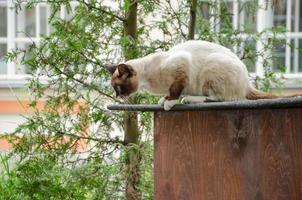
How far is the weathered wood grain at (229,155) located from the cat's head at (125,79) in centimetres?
20

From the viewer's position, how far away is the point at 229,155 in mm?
3471

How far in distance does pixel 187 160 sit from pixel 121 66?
0.59 m

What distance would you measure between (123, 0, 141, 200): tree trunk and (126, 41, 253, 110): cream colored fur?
1374 millimetres

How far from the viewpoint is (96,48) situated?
523 centimetres

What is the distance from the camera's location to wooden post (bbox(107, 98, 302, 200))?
3266mm

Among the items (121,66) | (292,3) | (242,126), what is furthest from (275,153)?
(292,3)

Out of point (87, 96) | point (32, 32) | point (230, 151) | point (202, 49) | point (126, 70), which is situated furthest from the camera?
point (32, 32)

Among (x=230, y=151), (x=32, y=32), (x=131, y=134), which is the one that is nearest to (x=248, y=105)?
(x=230, y=151)

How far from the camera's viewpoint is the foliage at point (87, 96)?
5.11 m

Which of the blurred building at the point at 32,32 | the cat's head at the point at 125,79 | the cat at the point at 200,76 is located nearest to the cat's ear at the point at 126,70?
the cat's head at the point at 125,79

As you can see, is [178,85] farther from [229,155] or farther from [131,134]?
[131,134]

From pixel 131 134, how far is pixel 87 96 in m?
0.43

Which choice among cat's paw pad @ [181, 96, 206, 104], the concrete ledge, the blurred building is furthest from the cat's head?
the blurred building

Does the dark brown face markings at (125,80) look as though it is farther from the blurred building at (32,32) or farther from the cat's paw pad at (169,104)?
the blurred building at (32,32)
